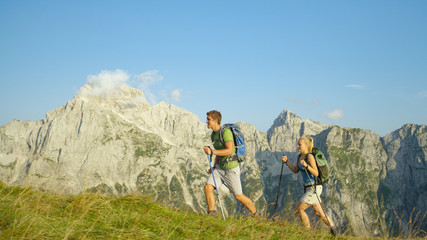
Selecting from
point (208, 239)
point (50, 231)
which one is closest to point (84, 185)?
point (50, 231)

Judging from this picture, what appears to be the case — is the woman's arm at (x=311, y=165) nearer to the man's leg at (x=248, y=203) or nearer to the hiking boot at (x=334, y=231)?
the hiking boot at (x=334, y=231)

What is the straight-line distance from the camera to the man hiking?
31.4ft

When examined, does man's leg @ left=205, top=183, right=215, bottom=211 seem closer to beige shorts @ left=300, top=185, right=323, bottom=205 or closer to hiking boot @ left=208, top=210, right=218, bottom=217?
hiking boot @ left=208, top=210, right=218, bottom=217

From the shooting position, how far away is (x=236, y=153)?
10047 millimetres

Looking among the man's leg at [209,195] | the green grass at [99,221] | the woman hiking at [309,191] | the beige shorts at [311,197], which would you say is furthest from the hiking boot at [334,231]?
the man's leg at [209,195]

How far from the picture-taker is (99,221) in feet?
18.2

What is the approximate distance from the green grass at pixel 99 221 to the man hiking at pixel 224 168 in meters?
1.86

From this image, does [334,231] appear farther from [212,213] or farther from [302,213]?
[212,213]

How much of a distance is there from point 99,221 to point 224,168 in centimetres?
503

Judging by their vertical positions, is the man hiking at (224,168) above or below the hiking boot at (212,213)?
above

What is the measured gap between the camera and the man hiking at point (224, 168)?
9.57 metres

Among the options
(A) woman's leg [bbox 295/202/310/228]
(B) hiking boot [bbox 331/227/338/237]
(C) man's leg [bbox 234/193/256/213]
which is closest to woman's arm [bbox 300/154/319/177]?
(A) woman's leg [bbox 295/202/310/228]

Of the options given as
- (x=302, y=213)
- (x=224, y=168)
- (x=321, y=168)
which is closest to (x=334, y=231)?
(x=302, y=213)

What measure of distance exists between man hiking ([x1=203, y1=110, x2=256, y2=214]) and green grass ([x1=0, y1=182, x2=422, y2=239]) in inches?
73.3
